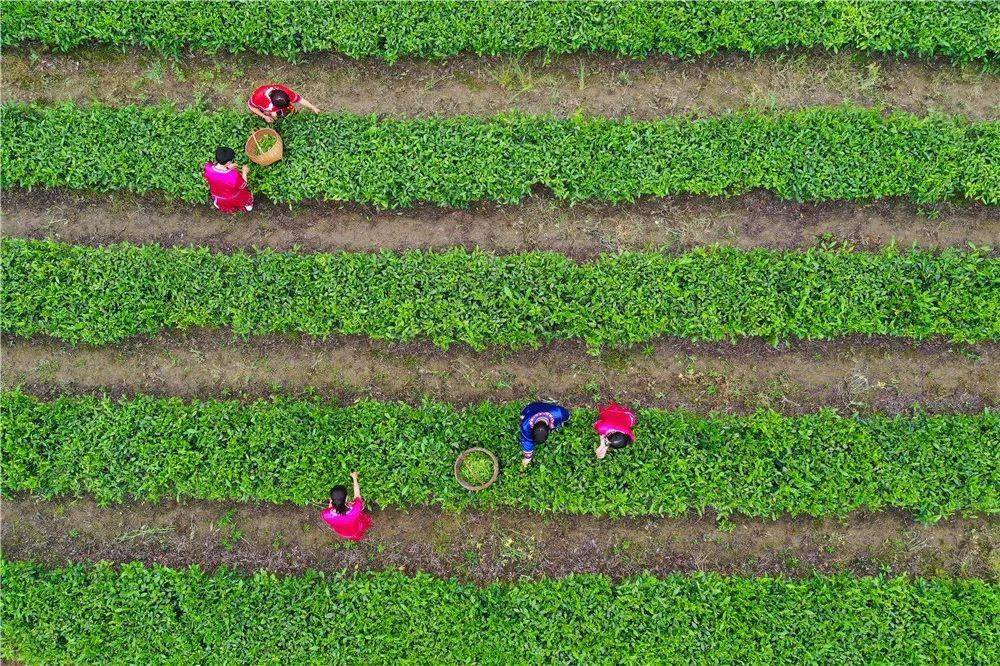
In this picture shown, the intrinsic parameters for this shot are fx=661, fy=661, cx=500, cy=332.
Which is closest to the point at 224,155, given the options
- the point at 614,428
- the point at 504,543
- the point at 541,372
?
the point at 541,372

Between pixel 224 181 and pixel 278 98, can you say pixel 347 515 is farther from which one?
pixel 278 98

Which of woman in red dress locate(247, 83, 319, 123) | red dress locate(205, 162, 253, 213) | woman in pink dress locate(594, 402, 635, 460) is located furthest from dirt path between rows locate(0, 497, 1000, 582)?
woman in red dress locate(247, 83, 319, 123)

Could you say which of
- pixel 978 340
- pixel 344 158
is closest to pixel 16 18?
pixel 344 158

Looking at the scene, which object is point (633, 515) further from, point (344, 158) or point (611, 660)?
point (344, 158)

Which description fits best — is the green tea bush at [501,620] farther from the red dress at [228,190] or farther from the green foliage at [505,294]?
the red dress at [228,190]

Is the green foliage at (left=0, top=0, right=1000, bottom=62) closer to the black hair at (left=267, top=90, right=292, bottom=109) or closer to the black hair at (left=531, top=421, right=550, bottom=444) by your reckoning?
the black hair at (left=267, top=90, right=292, bottom=109)

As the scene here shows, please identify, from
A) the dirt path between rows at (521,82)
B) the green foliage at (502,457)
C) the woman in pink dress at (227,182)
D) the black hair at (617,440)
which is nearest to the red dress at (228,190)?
the woman in pink dress at (227,182)
